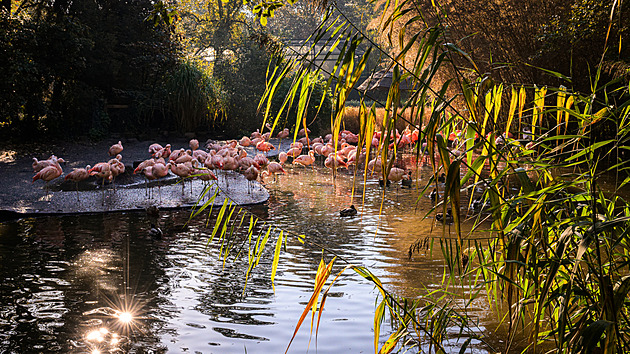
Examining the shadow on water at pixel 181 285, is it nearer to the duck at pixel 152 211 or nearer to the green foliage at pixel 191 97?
the duck at pixel 152 211

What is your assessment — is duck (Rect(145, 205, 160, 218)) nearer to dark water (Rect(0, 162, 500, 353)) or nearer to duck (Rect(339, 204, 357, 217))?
dark water (Rect(0, 162, 500, 353))

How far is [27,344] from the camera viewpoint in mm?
3041

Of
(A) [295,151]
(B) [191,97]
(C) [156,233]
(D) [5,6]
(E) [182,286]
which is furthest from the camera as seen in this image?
(B) [191,97]

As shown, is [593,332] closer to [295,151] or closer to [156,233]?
[156,233]

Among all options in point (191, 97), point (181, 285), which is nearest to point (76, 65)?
point (191, 97)

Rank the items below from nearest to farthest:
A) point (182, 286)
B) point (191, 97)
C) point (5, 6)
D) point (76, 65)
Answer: point (182, 286) < point (5, 6) < point (76, 65) < point (191, 97)

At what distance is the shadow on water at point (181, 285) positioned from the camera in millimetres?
3139

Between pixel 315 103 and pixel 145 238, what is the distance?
39.1 ft

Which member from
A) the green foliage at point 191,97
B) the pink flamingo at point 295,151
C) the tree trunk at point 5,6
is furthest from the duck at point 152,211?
the green foliage at point 191,97

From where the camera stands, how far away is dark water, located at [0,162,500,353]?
10.3 feet

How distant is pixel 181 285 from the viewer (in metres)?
4.07

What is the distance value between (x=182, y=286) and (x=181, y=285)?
0.08 feet

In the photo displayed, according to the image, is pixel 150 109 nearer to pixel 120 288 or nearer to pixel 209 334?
pixel 120 288

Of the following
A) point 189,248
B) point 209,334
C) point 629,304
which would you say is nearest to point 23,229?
point 189,248
